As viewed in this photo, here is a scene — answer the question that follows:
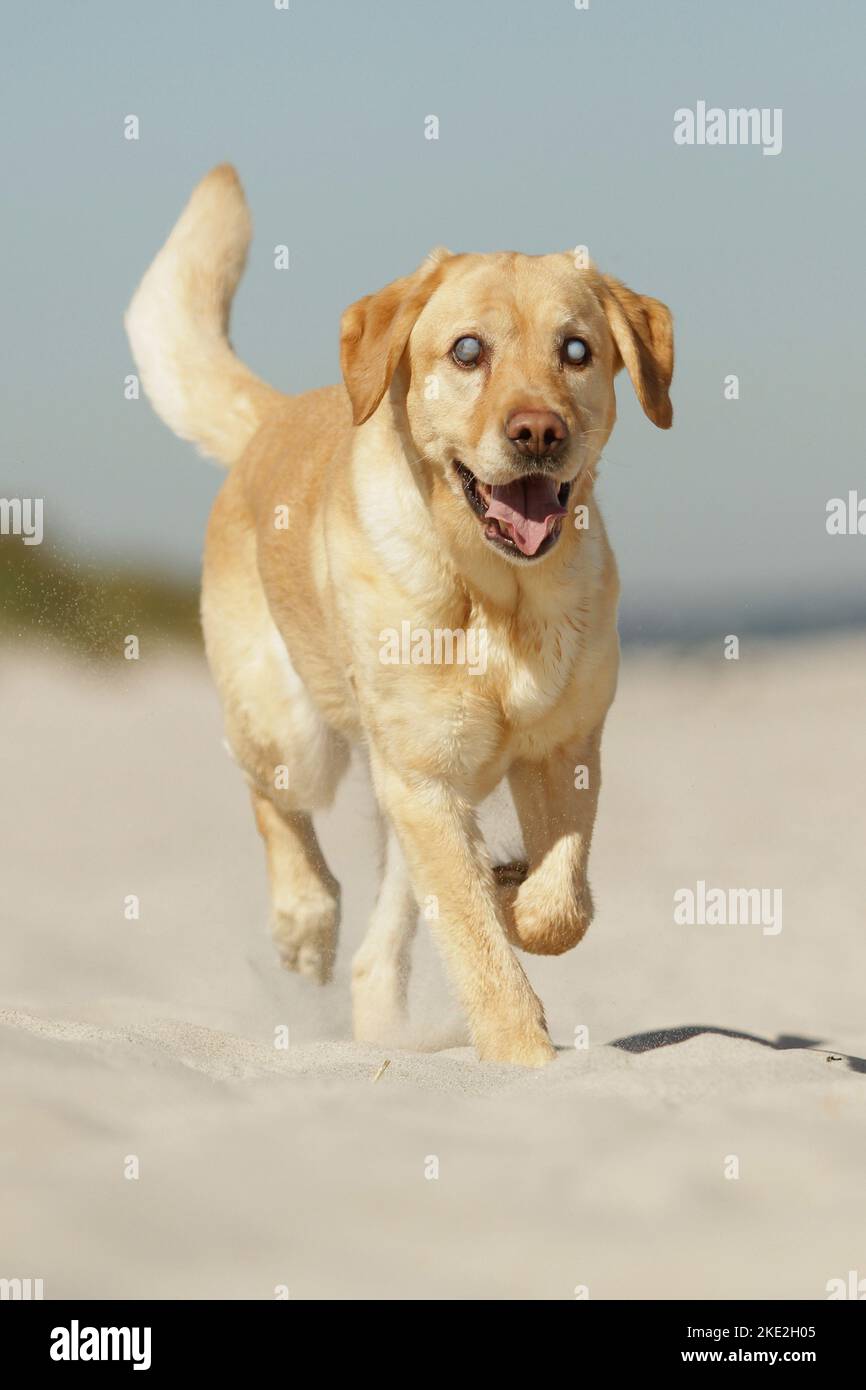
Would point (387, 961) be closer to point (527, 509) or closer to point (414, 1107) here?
point (527, 509)

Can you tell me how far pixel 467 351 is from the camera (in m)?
4.78

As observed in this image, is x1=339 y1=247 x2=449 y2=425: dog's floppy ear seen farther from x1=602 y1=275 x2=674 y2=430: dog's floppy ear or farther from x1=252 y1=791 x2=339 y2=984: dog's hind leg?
x1=252 y1=791 x2=339 y2=984: dog's hind leg

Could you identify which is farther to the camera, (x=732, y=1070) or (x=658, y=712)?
(x=658, y=712)

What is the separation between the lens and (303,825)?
6922 millimetres

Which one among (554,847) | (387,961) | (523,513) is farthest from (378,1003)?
(523,513)

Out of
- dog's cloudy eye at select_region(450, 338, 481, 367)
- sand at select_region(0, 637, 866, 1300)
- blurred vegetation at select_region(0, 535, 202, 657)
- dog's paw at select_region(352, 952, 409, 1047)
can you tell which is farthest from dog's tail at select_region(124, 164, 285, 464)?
dog's cloudy eye at select_region(450, 338, 481, 367)

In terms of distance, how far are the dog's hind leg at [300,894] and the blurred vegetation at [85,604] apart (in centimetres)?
112

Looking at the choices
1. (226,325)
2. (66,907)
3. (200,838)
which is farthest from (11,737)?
(226,325)

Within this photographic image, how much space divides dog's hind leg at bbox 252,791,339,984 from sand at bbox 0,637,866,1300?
0.20 m

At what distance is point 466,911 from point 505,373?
1.50 meters

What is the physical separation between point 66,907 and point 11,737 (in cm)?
566

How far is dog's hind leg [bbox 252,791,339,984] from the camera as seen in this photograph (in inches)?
266

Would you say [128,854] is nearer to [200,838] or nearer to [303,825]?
[200,838]

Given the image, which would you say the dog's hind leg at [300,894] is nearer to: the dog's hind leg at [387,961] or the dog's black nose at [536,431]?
the dog's hind leg at [387,961]
